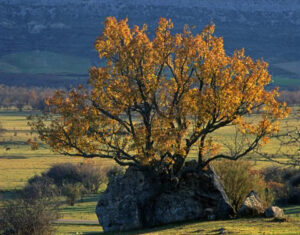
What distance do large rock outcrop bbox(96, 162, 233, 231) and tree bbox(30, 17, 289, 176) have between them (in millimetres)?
777

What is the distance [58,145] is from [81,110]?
2024 mm

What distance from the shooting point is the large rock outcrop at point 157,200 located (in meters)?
29.6

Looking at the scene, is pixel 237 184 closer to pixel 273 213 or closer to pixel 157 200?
pixel 157 200

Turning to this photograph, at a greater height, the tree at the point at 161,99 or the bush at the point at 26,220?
the tree at the point at 161,99

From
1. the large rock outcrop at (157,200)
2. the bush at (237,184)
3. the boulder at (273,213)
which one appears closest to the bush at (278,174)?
the bush at (237,184)

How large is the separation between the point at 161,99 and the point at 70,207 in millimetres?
28236

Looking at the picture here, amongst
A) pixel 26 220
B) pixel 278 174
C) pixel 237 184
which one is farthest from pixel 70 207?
pixel 26 220

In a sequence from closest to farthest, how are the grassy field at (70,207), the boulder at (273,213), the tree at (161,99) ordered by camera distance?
1. the grassy field at (70,207)
2. the boulder at (273,213)
3. the tree at (161,99)

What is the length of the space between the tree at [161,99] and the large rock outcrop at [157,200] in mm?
777

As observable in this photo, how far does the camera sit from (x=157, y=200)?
30234 millimetres

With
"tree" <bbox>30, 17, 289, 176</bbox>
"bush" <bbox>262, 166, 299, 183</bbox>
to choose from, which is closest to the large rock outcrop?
"tree" <bbox>30, 17, 289, 176</bbox>

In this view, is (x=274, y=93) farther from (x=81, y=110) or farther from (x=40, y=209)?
(x=40, y=209)

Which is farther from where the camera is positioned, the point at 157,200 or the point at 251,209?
the point at 157,200

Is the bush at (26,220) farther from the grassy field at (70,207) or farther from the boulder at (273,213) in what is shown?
the boulder at (273,213)
